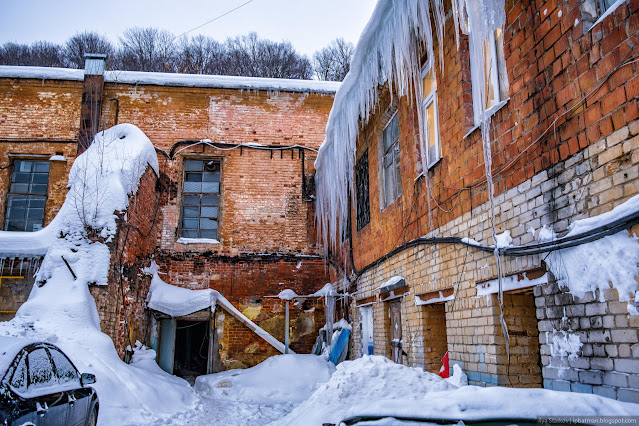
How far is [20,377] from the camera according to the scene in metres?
3.17

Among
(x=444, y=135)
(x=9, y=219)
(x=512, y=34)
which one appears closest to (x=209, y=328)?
(x=9, y=219)

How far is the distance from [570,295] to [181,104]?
1028cm

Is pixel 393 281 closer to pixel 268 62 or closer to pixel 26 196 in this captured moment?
pixel 26 196

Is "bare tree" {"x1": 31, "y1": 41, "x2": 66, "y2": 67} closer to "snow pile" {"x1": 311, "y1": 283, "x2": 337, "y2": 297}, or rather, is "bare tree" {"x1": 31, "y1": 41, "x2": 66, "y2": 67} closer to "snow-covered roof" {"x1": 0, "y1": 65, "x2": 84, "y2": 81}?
"snow-covered roof" {"x1": 0, "y1": 65, "x2": 84, "y2": 81}

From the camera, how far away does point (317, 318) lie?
10.4 metres

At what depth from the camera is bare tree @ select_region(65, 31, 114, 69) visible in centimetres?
2491

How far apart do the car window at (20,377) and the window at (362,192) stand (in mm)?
5376

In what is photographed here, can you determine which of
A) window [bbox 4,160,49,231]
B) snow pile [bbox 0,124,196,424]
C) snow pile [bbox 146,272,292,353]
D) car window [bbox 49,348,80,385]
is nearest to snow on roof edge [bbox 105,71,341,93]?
window [bbox 4,160,49,231]

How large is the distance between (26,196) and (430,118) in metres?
9.61

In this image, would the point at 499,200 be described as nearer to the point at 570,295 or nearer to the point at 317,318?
the point at 570,295

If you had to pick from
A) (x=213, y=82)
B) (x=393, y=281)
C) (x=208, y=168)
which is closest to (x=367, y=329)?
(x=393, y=281)

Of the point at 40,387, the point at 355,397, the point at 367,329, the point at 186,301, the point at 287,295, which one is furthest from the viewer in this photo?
the point at 287,295

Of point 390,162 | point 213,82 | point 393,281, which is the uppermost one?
point 213,82

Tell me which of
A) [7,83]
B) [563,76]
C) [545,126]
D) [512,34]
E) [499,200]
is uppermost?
[7,83]
